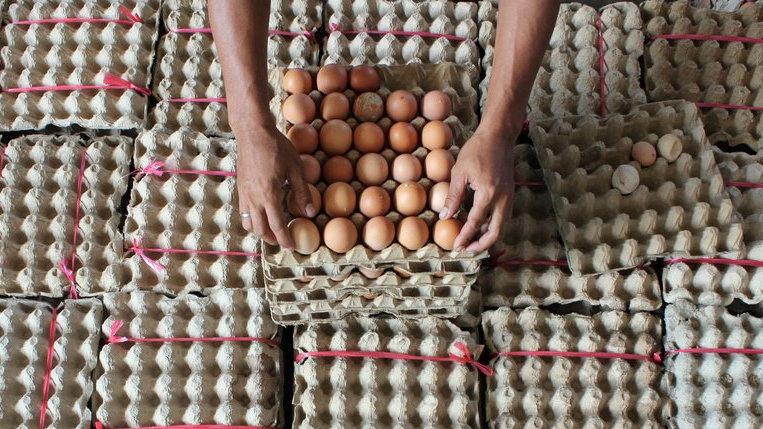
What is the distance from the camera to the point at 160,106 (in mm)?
1412

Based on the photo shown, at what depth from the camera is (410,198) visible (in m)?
0.99

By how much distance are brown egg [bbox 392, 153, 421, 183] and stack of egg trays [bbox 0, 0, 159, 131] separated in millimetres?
714

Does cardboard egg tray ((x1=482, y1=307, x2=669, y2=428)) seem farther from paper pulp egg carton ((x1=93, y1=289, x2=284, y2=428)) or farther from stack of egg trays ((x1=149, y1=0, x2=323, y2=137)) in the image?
stack of egg trays ((x1=149, y1=0, x2=323, y2=137))

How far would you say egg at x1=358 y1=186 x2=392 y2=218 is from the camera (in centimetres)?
99

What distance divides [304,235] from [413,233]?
0.18 m

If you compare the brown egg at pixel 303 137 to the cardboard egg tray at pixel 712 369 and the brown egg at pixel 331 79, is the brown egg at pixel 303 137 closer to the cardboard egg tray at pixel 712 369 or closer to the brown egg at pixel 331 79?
the brown egg at pixel 331 79

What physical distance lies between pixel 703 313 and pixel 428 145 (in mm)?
767

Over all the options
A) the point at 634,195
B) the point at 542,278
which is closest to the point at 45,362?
the point at 542,278

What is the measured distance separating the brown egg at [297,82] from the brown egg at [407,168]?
0.75ft

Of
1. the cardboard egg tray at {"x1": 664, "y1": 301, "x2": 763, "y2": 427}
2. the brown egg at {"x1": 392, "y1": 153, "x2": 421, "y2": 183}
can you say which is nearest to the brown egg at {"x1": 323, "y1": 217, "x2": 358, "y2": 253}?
the brown egg at {"x1": 392, "y1": 153, "x2": 421, "y2": 183}

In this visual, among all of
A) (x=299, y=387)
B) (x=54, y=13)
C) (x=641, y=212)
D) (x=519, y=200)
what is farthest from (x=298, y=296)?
(x=54, y=13)

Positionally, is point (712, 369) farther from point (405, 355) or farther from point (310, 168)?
point (310, 168)

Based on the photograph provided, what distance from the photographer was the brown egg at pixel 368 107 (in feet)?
3.54

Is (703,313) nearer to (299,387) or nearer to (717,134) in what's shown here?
(717,134)
